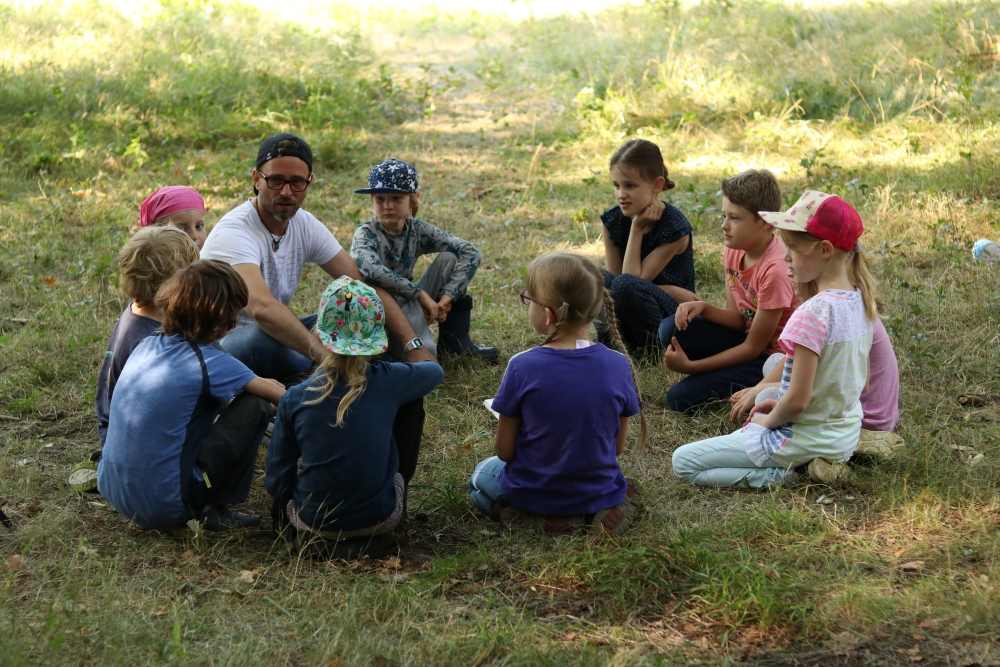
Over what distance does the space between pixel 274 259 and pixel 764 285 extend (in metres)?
2.51

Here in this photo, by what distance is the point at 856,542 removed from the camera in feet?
10.0

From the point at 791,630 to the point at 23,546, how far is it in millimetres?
2700

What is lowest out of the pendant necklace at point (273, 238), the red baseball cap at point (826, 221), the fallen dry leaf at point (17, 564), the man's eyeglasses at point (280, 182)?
A: the fallen dry leaf at point (17, 564)

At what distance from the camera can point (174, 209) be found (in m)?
4.39

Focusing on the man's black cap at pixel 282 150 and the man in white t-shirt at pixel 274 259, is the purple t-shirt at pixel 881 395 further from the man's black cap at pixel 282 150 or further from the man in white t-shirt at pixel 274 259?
the man's black cap at pixel 282 150

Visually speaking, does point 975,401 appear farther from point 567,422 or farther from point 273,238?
point 273,238

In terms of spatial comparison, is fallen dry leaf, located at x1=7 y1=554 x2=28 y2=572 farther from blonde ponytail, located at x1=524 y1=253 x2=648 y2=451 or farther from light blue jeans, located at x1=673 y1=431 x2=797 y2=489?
light blue jeans, located at x1=673 y1=431 x2=797 y2=489

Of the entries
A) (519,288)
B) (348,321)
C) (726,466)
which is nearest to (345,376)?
(348,321)

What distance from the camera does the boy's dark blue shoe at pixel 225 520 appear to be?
3309mm

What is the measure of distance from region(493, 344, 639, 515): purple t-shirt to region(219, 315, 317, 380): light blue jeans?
68.7 inches

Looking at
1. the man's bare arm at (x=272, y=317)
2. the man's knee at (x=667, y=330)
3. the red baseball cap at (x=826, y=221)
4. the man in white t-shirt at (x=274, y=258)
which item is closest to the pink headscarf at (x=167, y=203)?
the man in white t-shirt at (x=274, y=258)

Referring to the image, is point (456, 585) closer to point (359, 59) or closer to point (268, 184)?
point (268, 184)

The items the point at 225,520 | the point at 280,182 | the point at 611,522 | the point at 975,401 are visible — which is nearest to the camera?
the point at 611,522

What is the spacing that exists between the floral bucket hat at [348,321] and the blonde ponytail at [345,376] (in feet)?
0.15
